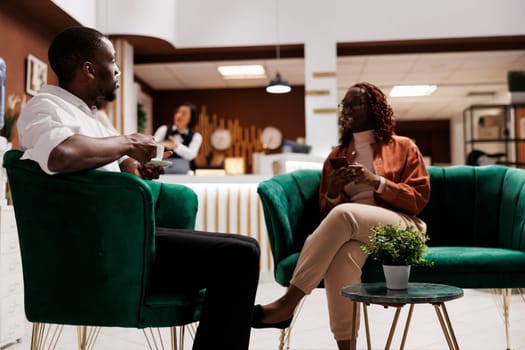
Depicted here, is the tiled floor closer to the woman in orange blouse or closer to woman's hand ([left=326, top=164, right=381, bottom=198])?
the woman in orange blouse

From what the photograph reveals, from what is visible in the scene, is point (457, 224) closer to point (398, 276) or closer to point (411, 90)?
point (398, 276)

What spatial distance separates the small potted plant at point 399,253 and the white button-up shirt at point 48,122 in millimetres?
998

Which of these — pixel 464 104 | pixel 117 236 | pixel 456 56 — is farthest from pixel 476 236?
pixel 464 104

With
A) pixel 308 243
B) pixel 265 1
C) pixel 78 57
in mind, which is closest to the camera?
pixel 78 57

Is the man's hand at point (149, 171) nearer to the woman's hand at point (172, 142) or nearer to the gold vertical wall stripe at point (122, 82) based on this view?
the woman's hand at point (172, 142)

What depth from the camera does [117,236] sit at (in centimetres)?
188

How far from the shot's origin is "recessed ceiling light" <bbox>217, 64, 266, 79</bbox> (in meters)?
9.75

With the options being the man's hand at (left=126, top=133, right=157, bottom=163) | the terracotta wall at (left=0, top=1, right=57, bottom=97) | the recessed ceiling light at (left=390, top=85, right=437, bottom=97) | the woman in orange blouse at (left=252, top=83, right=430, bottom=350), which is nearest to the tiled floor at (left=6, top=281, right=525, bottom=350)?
the woman in orange blouse at (left=252, top=83, right=430, bottom=350)

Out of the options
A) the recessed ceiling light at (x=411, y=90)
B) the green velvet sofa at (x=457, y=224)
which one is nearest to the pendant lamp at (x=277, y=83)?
the recessed ceiling light at (x=411, y=90)

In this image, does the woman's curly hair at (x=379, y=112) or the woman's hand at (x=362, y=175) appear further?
the woman's curly hair at (x=379, y=112)

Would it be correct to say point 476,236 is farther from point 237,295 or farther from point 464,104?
point 464,104

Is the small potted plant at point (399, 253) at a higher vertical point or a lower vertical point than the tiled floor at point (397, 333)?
higher

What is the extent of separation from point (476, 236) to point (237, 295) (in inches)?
76.8

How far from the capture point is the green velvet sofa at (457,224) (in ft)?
9.16
